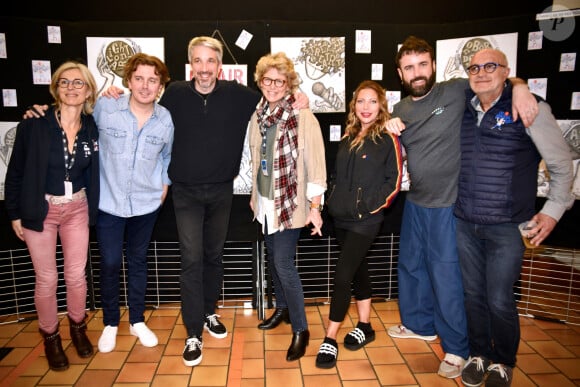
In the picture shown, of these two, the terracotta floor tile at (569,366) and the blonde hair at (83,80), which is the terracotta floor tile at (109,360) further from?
the terracotta floor tile at (569,366)

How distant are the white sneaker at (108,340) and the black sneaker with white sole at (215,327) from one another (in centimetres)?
61

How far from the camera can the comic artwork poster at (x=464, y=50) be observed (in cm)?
302

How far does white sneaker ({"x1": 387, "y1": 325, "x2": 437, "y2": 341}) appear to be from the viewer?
2.87 m

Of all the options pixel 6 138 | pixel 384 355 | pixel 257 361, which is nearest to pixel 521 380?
pixel 384 355

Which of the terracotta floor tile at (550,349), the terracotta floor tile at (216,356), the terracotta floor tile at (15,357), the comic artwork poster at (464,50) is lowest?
the terracotta floor tile at (550,349)

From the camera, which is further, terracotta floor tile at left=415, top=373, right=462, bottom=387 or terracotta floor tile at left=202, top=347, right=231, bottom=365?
terracotta floor tile at left=202, top=347, right=231, bottom=365

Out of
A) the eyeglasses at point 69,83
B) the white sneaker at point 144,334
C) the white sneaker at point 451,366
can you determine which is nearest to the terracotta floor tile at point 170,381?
the white sneaker at point 144,334

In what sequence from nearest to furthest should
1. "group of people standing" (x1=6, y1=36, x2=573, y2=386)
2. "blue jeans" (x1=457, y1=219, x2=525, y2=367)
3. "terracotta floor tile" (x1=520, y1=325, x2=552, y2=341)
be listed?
1. "blue jeans" (x1=457, y1=219, x2=525, y2=367)
2. "group of people standing" (x1=6, y1=36, x2=573, y2=386)
3. "terracotta floor tile" (x1=520, y1=325, x2=552, y2=341)

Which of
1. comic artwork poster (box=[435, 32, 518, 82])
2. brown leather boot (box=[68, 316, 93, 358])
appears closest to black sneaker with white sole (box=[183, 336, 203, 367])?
brown leather boot (box=[68, 316, 93, 358])

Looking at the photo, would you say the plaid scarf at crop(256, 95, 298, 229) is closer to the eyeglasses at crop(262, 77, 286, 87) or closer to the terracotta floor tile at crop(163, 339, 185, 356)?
the eyeglasses at crop(262, 77, 286, 87)

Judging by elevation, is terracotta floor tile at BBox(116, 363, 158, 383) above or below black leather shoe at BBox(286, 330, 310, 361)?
below

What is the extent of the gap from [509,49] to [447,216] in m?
1.47

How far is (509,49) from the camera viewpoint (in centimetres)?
303

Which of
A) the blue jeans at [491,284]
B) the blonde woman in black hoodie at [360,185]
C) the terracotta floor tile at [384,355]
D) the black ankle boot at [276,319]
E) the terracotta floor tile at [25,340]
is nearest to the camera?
the blue jeans at [491,284]
